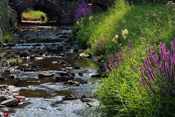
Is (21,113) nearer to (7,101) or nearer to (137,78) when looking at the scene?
(7,101)

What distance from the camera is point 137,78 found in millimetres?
4480

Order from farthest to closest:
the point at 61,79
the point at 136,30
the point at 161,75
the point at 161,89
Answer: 1. the point at 136,30
2. the point at 61,79
3. the point at 161,89
4. the point at 161,75

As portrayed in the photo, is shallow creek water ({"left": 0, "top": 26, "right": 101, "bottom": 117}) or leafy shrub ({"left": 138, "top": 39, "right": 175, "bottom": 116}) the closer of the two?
leafy shrub ({"left": 138, "top": 39, "right": 175, "bottom": 116})

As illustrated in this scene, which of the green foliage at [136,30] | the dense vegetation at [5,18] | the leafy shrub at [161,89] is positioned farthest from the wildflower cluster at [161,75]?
the dense vegetation at [5,18]

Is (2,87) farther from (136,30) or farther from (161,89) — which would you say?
(136,30)

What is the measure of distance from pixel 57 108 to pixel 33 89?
148 cm

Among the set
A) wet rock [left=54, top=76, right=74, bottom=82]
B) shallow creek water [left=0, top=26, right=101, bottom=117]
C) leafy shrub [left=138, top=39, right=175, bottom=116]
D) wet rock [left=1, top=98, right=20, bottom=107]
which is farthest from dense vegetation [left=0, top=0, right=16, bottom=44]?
leafy shrub [left=138, top=39, right=175, bottom=116]

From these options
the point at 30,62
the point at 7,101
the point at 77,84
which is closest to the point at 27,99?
the point at 7,101

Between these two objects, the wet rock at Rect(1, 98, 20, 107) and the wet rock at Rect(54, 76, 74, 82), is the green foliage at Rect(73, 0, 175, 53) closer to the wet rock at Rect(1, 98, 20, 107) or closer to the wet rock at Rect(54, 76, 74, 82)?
the wet rock at Rect(54, 76, 74, 82)

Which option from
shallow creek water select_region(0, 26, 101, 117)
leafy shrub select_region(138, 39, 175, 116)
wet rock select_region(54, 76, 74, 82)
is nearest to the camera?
leafy shrub select_region(138, 39, 175, 116)

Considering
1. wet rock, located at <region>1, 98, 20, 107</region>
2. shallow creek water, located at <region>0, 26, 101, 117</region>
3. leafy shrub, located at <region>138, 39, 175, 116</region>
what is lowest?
shallow creek water, located at <region>0, 26, 101, 117</region>

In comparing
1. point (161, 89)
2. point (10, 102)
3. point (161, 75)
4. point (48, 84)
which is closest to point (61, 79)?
point (48, 84)

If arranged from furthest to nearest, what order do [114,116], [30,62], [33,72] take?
[30,62]
[33,72]
[114,116]

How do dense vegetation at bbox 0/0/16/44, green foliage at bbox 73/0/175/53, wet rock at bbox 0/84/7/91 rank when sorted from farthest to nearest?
dense vegetation at bbox 0/0/16/44 < green foliage at bbox 73/0/175/53 < wet rock at bbox 0/84/7/91
